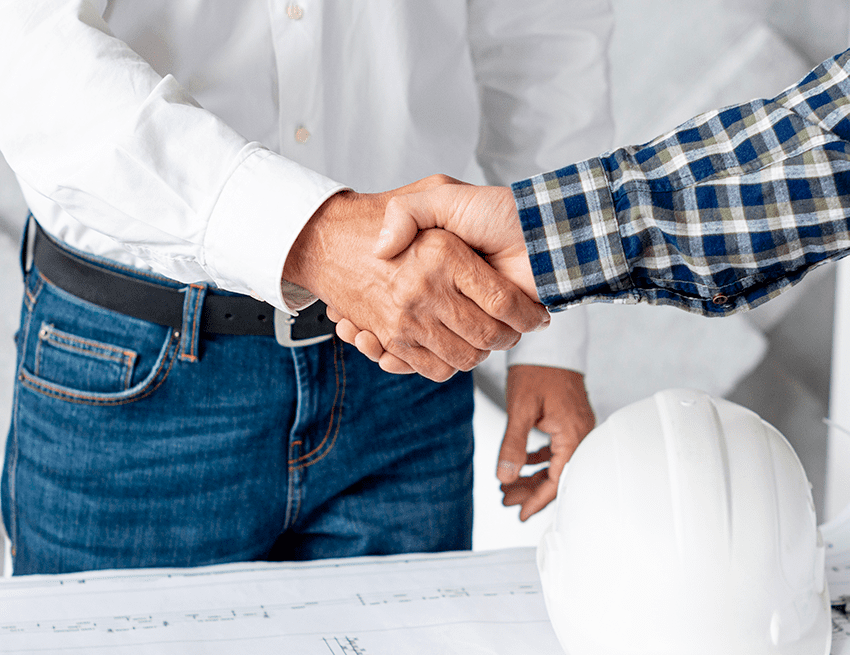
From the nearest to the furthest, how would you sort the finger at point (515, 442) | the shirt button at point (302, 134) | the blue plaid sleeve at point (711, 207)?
the blue plaid sleeve at point (711, 207)
the shirt button at point (302, 134)
the finger at point (515, 442)

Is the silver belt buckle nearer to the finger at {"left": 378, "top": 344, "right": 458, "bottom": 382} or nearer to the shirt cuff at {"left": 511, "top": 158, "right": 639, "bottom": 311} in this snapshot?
the finger at {"left": 378, "top": 344, "right": 458, "bottom": 382}

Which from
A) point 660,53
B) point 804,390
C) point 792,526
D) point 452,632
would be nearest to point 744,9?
point 660,53

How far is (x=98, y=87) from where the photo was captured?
0.56 metres

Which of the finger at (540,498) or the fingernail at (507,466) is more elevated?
the fingernail at (507,466)

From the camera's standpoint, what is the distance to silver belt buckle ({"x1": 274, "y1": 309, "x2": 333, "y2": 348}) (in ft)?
2.39

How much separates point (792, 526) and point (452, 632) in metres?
0.28

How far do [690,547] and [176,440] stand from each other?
0.48 m

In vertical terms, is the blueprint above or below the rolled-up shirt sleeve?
below

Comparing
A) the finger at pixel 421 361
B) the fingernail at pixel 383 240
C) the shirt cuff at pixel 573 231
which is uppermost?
the fingernail at pixel 383 240

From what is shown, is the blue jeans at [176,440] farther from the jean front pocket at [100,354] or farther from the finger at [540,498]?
the finger at [540,498]

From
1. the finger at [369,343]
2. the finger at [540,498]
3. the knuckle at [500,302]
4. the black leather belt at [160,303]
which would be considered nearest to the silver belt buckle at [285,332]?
the black leather belt at [160,303]

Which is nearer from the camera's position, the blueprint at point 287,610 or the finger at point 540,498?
the blueprint at point 287,610

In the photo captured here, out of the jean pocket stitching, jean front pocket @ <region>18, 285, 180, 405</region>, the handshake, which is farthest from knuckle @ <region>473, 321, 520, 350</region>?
the jean pocket stitching

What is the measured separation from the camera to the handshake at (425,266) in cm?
58
